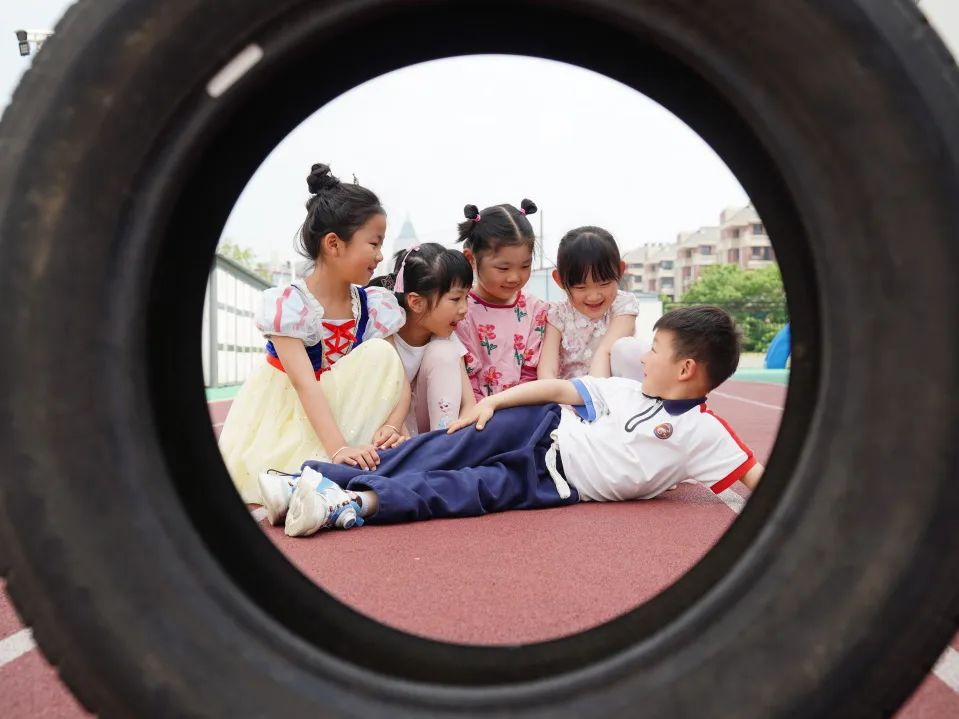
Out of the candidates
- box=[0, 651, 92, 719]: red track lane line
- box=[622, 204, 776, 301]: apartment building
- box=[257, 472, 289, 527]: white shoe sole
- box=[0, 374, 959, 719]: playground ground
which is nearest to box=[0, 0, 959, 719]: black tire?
box=[0, 374, 959, 719]: playground ground

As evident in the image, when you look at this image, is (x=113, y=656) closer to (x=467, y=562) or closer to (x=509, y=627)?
(x=509, y=627)

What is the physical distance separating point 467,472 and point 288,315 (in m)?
0.78

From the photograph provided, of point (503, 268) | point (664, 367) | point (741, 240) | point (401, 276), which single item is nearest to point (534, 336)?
point (503, 268)

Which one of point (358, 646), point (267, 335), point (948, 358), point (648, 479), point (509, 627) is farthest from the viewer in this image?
point (267, 335)

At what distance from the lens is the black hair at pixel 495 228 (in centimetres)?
307

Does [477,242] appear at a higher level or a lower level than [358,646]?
higher

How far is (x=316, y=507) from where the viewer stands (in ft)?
6.63

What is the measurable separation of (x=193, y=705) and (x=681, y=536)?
1.57 metres

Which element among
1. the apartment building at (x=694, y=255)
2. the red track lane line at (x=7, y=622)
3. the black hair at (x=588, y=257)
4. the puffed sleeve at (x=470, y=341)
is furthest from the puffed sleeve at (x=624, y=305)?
the apartment building at (x=694, y=255)

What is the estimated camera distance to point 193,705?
62 cm

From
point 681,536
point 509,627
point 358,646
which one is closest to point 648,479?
point 681,536

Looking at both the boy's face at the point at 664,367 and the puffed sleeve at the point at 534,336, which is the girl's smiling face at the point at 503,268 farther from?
the boy's face at the point at 664,367

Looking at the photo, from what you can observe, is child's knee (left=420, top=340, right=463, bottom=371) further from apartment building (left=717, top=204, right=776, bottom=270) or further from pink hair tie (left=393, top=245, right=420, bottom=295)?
apartment building (left=717, top=204, right=776, bottom=270)

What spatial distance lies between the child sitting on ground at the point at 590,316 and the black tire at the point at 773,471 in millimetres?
2427
